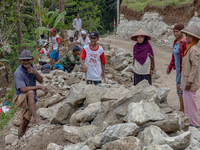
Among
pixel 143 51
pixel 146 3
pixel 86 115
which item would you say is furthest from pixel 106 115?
pixel 146 3

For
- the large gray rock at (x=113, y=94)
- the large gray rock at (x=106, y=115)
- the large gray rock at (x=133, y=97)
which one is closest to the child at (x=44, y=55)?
the large gray rock at (x=113, y=94)

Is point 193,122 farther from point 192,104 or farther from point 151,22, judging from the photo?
point 151,22

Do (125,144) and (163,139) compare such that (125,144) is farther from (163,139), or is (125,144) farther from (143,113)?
(143,113)

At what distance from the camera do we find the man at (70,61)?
575 cm

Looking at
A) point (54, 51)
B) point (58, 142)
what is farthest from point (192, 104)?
point (54, 51)

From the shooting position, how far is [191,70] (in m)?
3.37

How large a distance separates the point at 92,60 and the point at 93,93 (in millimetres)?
892

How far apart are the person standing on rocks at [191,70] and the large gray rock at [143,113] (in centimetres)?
108

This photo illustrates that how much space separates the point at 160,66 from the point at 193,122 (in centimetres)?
614

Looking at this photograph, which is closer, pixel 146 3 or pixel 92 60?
pixel 92 60

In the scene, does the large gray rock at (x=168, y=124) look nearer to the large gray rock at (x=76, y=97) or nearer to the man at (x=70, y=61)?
the large gray rock at (x=76, y=97)

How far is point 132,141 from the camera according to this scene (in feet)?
7.14

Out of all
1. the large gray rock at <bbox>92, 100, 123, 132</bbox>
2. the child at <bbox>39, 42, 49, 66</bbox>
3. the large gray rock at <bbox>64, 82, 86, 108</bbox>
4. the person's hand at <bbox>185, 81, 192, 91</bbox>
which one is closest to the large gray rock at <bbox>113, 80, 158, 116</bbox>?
the large gray rock at <bbox>92, 100, 123, 132</bbox>

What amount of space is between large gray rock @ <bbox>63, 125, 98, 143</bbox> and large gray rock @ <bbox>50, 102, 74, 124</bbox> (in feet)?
1.84
